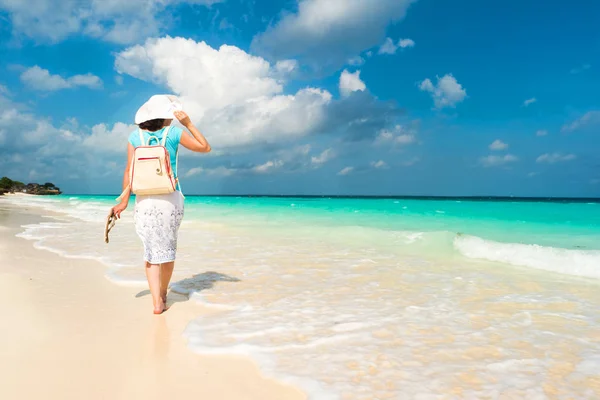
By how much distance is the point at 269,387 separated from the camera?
262 cm

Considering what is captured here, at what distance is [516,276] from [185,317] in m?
5.50

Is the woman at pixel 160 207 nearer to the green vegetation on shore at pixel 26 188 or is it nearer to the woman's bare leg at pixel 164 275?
the woman's bare leg at pixel 164 275

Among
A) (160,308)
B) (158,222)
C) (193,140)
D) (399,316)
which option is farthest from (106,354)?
(399,316)

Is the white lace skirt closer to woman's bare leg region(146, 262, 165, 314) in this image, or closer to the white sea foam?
woman's bare leg region(146, 262, 165, 314)

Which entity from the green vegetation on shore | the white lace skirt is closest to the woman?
the white lace skirt

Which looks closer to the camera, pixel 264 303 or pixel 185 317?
pixel 185 317

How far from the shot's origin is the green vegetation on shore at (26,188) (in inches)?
2795

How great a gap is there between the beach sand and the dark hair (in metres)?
1.93

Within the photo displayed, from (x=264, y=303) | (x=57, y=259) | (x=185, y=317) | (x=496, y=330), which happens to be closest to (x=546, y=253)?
(x=496, y=330)

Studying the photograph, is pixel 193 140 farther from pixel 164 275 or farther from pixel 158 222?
pixel 164 275

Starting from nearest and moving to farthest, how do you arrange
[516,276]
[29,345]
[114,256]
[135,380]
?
[135,380] < [29,345] < [516,276] < [114,256]

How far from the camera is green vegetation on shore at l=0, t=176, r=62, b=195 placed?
7100 centimetres

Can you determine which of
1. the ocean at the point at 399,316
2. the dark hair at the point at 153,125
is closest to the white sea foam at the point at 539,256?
the ocean at the point at 399,316

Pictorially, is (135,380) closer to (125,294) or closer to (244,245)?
(125,294)
